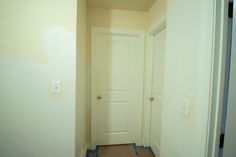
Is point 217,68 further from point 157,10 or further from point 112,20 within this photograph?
point 112,20

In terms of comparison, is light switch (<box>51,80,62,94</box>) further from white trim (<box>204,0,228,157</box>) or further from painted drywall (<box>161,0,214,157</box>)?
white trim (<box>204,0,228,157</box>)

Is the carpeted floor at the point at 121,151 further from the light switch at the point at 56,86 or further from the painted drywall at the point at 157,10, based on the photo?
the painted drywall at the point at 157,10

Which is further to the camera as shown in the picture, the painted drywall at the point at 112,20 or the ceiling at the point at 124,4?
the painted drywall at the point at 112,20

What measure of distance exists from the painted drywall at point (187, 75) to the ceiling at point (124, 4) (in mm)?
937

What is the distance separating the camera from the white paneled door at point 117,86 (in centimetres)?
209

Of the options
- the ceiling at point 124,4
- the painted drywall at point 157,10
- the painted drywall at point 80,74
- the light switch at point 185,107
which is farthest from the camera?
the ceiling at point 124,4

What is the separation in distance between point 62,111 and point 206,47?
50.3 inches

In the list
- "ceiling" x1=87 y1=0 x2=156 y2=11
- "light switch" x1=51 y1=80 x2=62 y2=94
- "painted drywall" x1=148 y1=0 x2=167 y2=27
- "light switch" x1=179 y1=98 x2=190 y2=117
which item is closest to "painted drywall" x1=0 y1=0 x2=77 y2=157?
"light switch" x1=51 y1=80 x2=62 y2=94

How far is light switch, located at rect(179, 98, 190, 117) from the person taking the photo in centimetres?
84

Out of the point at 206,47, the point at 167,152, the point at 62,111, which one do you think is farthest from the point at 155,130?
the point at 206,47

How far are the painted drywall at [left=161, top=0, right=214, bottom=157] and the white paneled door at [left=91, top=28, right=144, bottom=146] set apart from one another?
1047mm

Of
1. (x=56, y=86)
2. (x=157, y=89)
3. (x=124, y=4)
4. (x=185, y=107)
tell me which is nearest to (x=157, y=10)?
(x=124, y=4)

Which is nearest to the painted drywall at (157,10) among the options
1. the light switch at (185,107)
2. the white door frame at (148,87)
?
the white door frame at (148,87)

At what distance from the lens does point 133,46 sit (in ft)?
7.07
